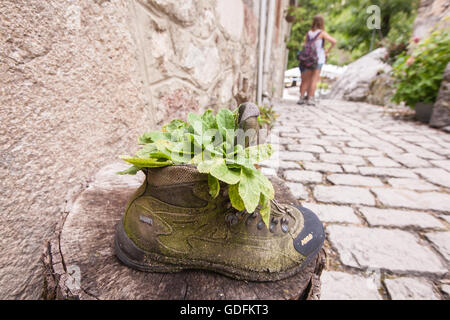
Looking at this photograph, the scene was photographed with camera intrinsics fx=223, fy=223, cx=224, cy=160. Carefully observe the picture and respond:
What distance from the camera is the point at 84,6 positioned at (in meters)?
0.93

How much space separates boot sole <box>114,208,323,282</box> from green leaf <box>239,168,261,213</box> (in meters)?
0.25

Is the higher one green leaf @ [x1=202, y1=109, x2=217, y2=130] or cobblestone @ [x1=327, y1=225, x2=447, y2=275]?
green leaf @ [x1=202, y1=109, x2=217, y2=130]

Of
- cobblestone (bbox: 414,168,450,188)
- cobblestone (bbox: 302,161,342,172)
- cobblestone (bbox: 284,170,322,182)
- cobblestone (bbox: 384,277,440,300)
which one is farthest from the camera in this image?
cobblestone (bbox: 302,161,342,172)

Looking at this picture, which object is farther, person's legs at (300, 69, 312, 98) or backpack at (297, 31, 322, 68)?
person's legs at (300, 69, 312, 98)

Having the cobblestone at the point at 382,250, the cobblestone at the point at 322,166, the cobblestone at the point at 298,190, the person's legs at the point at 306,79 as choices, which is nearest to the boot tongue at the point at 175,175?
the cobblestone at the point at 382,250

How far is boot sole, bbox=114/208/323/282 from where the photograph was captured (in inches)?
26.9

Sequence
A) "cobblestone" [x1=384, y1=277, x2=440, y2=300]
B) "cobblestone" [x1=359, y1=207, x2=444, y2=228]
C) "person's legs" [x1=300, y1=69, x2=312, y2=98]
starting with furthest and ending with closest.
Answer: "person's legs" [x1=300, y1=69, x2=312, y2=98], "cobblestone" [x1=359, y1=207, x2=444, y2=228], "cobblestone" [x1=384, y1=277, x2=440, y2=300]

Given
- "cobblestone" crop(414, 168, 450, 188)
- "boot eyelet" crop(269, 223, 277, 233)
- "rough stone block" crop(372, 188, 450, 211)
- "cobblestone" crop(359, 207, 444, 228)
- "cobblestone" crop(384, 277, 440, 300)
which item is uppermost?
"boot eyelet" crop(269, 223, 277, 233)

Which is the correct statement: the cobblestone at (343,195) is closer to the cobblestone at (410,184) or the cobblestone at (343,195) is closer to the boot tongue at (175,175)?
the cobblestone at (410,184)

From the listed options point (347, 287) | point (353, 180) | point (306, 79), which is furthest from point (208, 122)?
point (306, 79)

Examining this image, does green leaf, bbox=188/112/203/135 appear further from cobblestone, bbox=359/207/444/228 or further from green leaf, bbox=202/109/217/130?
cobblestone, bbox=359/207/444/228

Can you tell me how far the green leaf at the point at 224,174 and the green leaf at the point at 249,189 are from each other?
0.02m

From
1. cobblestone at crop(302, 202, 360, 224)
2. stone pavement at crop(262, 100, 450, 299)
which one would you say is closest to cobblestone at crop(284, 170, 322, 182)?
stone pavement at crop(262, 100, 450, 299)
